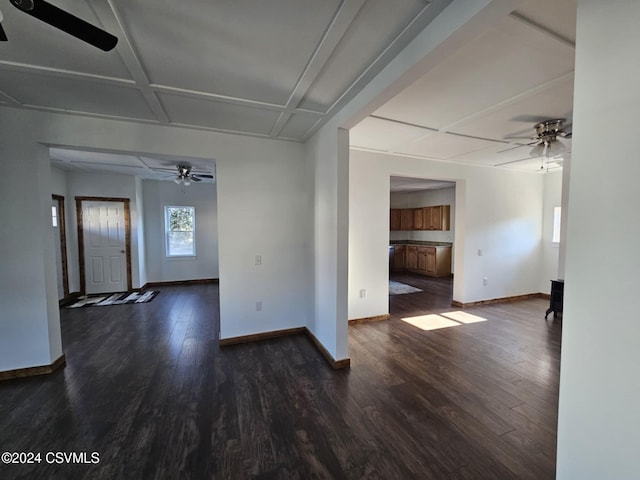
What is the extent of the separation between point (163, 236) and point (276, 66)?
599 cm

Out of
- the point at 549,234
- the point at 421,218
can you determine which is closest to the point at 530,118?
the point at 549,234

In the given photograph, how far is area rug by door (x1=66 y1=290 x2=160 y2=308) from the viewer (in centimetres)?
486

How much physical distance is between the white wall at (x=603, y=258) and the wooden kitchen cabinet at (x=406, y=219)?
7.82 metres

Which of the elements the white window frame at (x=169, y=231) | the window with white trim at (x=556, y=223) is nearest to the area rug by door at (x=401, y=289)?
the window with white trim at (x=556, y=223)

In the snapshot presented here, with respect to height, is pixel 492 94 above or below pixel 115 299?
above

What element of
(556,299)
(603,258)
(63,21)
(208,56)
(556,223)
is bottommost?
(556,299)

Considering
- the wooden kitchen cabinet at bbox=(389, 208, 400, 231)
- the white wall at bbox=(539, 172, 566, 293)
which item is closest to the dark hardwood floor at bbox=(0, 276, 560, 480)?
the white wall at bbox=(539, 172, 566, 293)

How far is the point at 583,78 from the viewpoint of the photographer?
856 millimetres

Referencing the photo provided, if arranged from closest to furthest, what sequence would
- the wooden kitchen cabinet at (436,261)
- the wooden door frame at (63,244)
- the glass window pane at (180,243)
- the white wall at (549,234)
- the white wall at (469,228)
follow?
the white wall at (469,228), the wooden door frame at (63,244), the white wall at (549,234), the glass window pane at (180,243), the wooden kitchen cabinet at (436,261)

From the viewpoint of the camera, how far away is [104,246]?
5.59 metres

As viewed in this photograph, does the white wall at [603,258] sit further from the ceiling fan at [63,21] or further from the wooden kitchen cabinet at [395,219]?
the wooden kitchen cabinet at [395,219]

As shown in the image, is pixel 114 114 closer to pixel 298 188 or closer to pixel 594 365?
pixel 298 188

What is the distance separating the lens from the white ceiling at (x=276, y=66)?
136cm

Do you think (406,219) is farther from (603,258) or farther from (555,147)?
(603,258)
